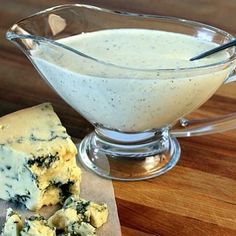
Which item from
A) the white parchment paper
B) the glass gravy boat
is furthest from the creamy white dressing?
the white parchment paper

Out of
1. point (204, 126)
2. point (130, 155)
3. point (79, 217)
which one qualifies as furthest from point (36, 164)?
point (204, 126)

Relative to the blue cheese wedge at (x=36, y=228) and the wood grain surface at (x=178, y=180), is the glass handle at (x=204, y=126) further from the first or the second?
the blue cheese wedge at (x=36, y=228)

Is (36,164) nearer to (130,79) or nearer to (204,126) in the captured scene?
(130,79)

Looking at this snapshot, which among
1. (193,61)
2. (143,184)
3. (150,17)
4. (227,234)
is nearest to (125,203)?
(143,184)

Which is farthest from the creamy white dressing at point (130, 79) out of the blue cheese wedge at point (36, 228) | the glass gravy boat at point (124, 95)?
the blue cheese wedge at point (36, 228)

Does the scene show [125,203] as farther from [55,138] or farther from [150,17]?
[150,17]

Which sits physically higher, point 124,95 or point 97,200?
point 124,95
